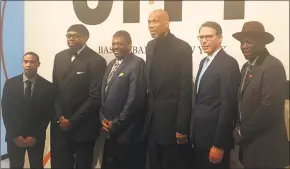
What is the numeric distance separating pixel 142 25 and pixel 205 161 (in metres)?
0.60

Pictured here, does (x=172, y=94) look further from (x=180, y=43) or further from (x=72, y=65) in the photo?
(x=72, y=65)

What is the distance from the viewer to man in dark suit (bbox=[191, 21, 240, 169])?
133 centimetres

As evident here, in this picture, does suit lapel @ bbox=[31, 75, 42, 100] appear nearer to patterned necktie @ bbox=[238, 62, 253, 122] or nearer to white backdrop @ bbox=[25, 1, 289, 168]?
white backdrop @ bbox=[25, 1, 289, 168]

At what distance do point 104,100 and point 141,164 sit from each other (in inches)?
12.0

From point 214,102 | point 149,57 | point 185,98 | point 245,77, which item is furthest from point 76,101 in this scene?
point 245,77

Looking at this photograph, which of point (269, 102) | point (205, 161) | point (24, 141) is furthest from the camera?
point (24, 141)

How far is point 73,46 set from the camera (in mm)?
1538

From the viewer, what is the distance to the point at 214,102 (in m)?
1.33

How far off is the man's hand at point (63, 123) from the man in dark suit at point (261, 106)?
0.71m

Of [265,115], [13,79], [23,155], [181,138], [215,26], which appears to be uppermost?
[215,26]

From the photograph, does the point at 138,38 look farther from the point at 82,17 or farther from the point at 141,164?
the point at 141,164

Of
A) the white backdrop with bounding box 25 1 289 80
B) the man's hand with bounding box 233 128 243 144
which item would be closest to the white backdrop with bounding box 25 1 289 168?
the white backdrop with bounding box 25 1 289 80

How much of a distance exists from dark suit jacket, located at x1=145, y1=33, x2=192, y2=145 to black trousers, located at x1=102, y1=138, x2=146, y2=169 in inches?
3.9

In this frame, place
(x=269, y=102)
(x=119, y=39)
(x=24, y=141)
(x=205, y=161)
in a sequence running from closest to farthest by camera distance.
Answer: (x=269, y=102)
(x=205, y=161)
(x=119, y=39)
(x=24, y=141)
